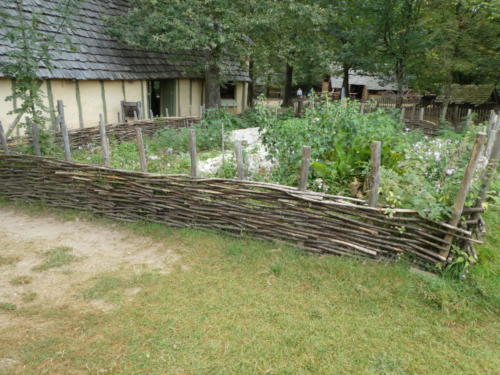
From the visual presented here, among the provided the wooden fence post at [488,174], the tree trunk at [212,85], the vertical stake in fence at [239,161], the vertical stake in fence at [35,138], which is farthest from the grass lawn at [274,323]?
the tree trunk at [212,85]

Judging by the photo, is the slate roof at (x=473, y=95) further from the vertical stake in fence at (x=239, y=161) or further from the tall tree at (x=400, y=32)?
the vertical stake in fence at (x=239, y=161)

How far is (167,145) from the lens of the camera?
316 inches

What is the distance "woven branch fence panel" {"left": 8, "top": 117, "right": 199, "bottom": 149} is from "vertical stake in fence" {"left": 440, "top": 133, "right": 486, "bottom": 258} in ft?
21.1

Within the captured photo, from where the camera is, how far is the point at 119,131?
881cm

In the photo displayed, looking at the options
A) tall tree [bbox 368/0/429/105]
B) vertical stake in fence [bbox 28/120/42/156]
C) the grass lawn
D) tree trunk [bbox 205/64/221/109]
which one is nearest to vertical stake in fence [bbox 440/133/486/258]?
the grass lawn

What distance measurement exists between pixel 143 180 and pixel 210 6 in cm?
813

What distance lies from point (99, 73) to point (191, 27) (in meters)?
2.97

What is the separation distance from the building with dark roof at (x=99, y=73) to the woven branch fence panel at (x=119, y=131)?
738 mm

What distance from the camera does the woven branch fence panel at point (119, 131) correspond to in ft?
25.2

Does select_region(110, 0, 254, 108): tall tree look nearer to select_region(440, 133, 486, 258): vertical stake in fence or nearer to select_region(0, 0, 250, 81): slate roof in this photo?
select_region(0, 0, 250, 81): slate roof

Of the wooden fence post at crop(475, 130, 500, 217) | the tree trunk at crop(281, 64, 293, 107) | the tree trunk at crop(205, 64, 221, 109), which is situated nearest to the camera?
the wooden fence post at crop(475, 130, 500, 217)

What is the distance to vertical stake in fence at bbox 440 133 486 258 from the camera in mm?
3158

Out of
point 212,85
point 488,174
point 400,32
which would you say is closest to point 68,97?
point 212,85

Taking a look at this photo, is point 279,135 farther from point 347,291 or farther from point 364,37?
point 364,37
